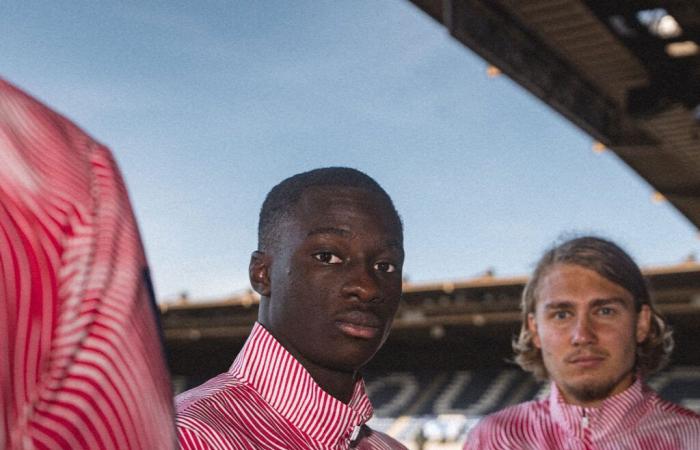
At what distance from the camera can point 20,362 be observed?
12.3 inches

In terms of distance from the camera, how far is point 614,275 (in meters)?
2.56

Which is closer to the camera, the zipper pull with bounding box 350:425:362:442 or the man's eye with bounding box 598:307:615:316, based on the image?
the zipper pull with bounding box 350:425:362:442

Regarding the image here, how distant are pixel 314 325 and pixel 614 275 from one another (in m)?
1.49

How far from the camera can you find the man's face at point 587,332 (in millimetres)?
2412

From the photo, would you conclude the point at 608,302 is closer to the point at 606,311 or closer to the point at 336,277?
the point at 606,311

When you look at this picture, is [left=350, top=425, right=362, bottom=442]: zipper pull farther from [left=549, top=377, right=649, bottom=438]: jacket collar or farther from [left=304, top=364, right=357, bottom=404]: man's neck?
[left=549, top=377, right=649, bottom=438]: jacket collar

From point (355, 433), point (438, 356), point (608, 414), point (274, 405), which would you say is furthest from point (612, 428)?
point (438, 356)

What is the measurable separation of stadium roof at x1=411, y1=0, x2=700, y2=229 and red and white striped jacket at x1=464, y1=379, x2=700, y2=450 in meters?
2.60

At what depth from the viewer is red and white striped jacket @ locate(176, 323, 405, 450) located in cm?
128

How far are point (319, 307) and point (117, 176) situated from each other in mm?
951

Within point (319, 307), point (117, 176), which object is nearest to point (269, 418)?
point (319, 307)

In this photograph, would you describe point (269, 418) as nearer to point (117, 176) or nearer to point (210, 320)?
point (117, 176)

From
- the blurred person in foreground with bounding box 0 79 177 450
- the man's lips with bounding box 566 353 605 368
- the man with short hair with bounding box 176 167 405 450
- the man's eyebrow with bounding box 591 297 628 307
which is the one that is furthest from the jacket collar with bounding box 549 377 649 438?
the blurred person in foreground with bounding box 0 79 177 450

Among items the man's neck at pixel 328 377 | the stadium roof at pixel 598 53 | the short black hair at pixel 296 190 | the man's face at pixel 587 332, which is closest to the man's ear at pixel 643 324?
the man's face at pixel 587 332
